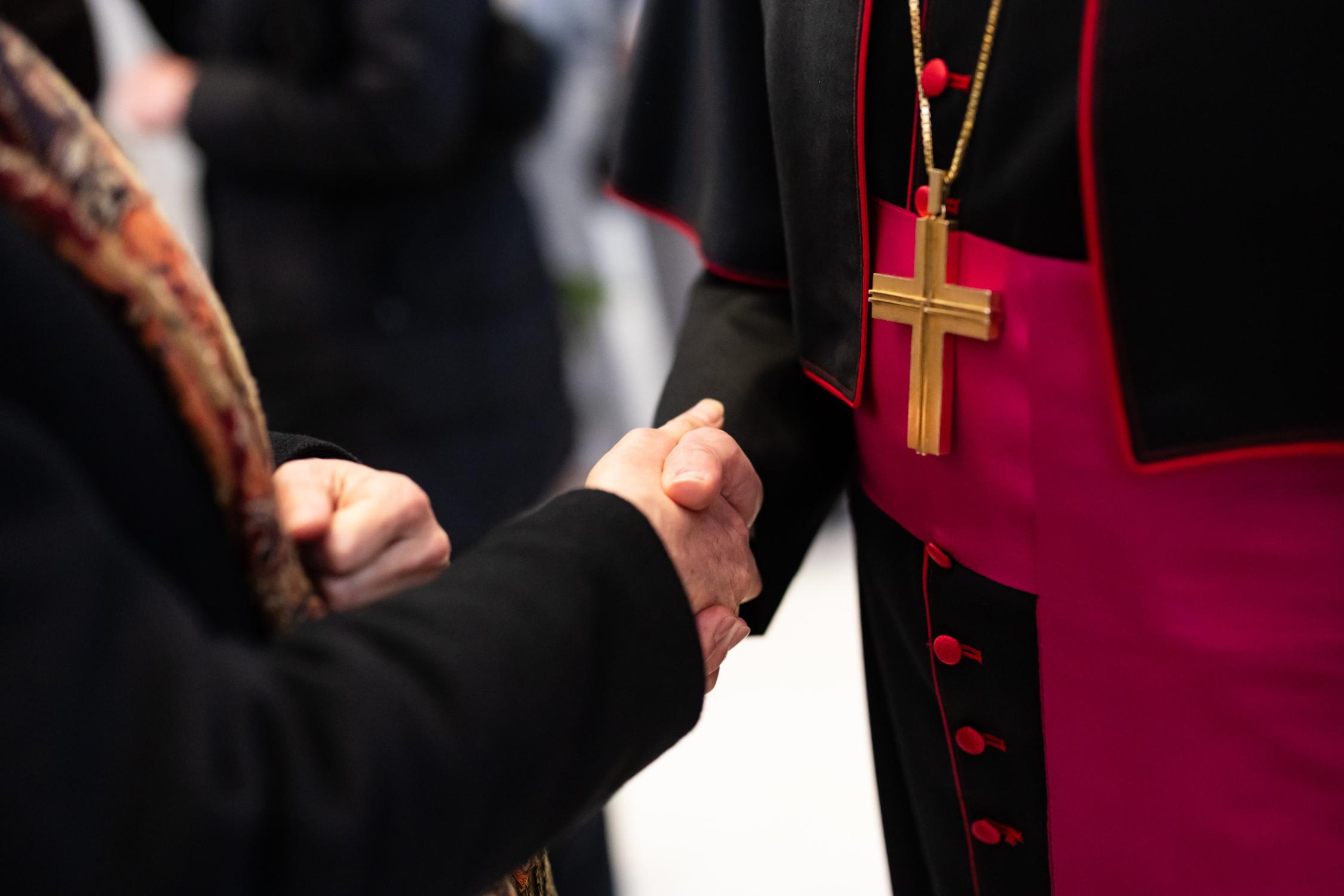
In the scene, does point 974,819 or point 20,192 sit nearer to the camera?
point 20,192

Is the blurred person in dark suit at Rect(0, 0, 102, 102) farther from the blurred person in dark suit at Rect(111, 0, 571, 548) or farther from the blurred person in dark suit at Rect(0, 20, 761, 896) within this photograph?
the blurred person in dark suit at Rect(0, 20, 761, 896)

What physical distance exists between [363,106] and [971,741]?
4.62 ft

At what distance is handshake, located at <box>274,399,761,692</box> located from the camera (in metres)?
0.70

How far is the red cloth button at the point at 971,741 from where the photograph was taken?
0.91m

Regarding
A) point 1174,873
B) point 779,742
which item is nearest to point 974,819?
point 1174,873

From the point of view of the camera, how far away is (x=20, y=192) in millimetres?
A: 501

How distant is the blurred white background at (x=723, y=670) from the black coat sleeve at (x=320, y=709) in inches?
56.2

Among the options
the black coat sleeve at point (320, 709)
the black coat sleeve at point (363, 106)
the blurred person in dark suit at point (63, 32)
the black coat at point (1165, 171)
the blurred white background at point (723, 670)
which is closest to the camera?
the black coat sleeve at point (320, 709)

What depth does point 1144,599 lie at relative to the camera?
0.77m

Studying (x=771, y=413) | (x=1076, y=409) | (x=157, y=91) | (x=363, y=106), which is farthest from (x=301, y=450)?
(x=157, y=91)

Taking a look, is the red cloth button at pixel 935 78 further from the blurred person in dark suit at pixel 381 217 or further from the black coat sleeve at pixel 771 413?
the blurred person in dark suit at pixel 381 217

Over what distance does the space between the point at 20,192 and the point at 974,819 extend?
0.78 metres

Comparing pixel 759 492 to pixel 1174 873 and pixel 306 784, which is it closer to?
pixel 1174 873

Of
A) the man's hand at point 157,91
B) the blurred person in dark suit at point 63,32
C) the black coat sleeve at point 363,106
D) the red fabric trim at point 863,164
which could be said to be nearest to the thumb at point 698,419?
the red fabric trim at point 863,164
